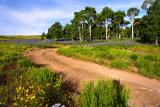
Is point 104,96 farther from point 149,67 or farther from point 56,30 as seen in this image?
point 56,30

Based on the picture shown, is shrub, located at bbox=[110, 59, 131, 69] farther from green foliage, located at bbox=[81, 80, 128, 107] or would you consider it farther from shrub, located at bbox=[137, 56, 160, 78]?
green foliage, located at bbox=[81, 80, 128, 107]

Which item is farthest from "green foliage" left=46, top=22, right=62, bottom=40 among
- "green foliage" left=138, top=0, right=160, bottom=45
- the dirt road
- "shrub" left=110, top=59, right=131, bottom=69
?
the dirt road

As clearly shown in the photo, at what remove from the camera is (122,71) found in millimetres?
18219

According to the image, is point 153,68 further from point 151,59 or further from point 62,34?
point 62,34

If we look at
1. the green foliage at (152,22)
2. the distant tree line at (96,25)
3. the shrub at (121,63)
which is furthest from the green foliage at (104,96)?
the distant tree line at (96,25)

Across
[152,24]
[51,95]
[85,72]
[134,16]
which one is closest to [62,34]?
[134,16]

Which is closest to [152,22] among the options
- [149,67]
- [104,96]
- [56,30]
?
[149,67]

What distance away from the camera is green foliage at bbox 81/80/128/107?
789cm

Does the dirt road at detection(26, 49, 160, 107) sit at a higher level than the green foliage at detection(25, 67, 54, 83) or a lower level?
lower

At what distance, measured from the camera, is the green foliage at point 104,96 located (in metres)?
7.89

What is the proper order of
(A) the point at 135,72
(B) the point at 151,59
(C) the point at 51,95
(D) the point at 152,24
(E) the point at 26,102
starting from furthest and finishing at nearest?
1. (D) the point at 152,24
2. (B) the point at 151,59
3. (A) the point at 135,72
4. (C) the point at 51,95
5. (E) the point at 26,102

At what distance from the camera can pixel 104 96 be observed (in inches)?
316

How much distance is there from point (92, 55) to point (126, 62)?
664cm

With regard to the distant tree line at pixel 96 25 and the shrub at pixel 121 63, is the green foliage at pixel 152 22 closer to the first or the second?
the distant tree line at pixel 96 25
